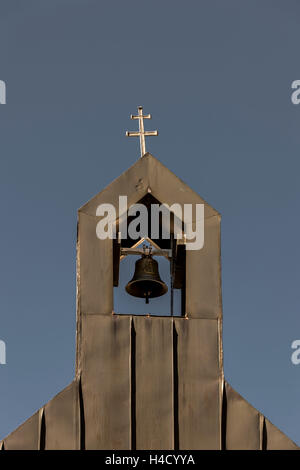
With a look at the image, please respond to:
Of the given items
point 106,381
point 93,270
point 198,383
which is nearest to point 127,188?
point 93,270

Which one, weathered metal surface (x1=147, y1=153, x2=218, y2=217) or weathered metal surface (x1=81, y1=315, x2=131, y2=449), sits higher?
weathered metal surface (x1=147, y1=153, x2=218, y2=217)

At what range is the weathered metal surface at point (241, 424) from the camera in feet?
65.8

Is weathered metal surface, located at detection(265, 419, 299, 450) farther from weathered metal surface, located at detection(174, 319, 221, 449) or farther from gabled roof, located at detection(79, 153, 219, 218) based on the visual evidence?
gabled roof, located at detection(79, 153, 219, 218)

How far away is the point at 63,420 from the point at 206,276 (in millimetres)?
2715

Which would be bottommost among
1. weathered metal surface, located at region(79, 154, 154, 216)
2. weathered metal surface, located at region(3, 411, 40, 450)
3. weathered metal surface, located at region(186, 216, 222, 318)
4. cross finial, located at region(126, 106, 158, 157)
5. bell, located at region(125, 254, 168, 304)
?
weathered metal surface, located at region(3, 411, 40, 450)

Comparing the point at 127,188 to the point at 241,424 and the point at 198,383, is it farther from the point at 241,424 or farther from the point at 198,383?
the point at 241,424

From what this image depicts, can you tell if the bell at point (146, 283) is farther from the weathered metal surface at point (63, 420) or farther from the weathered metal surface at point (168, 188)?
the weathered metal surface at point (63, 420)

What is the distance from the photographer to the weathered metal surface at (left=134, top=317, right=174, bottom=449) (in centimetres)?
2000

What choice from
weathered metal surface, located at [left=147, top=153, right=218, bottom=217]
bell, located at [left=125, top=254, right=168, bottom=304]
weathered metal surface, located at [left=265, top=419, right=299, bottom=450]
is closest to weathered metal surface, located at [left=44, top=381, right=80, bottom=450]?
weathered metal surface, located at [left=265, top=419, right=299, bottom=450]

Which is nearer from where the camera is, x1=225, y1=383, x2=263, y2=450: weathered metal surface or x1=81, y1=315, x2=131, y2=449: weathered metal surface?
x1=81, y1=315, x2=131, y2=449: weathered metal surface

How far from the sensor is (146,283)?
886 inches

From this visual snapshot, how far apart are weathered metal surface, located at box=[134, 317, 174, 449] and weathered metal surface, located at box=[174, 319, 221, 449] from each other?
138 millimetres
